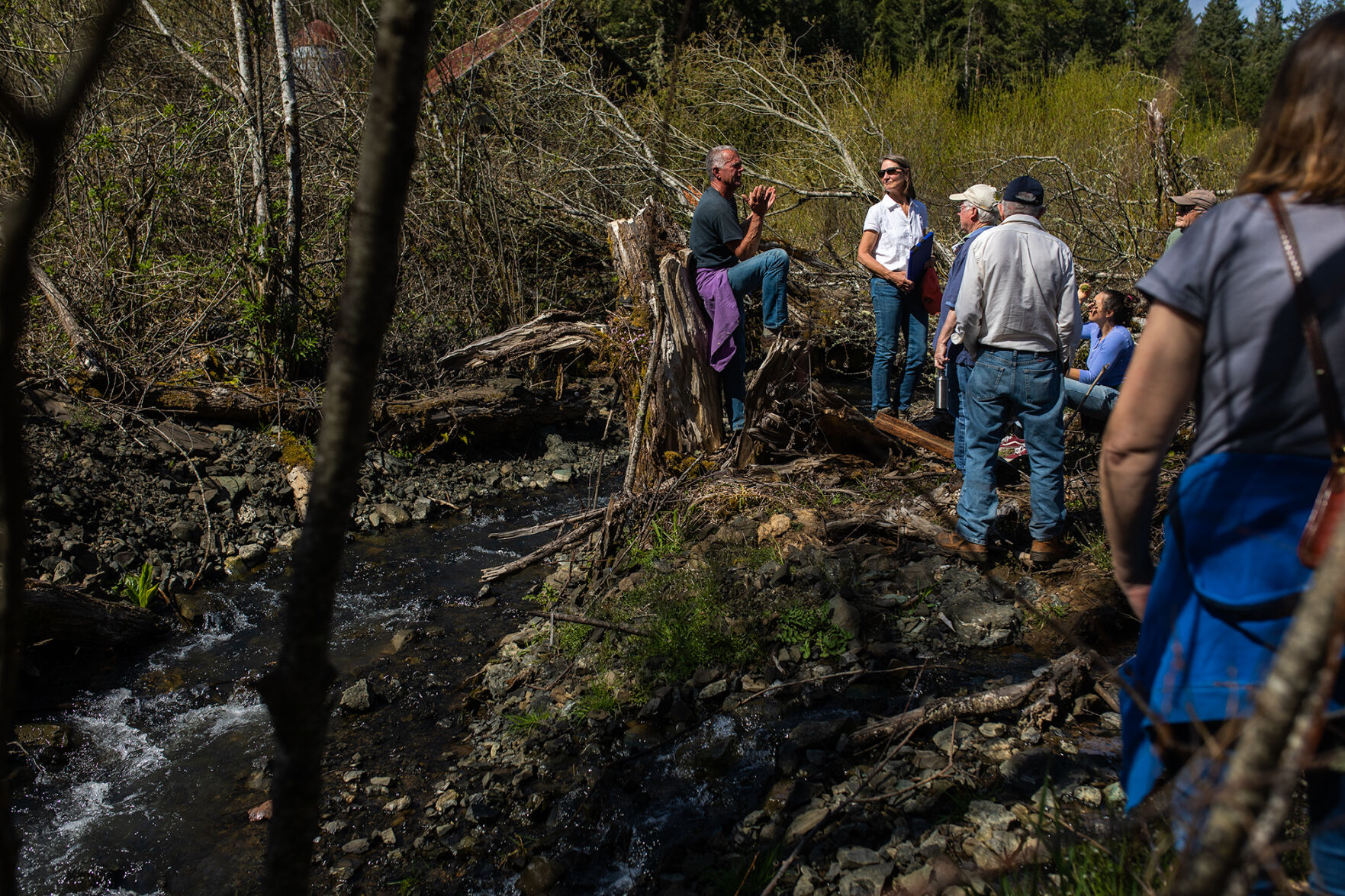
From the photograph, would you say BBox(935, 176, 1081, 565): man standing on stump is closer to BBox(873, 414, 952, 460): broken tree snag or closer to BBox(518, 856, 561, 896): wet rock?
BBox(873, 414, 952, 460): broken tree snag

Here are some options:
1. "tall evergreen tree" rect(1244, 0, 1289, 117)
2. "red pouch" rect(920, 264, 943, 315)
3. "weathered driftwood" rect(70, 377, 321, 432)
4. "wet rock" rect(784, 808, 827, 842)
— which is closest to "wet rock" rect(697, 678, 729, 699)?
"wet rock" rect(784, 808, 827, 842)

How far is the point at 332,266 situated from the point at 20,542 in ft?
26.7

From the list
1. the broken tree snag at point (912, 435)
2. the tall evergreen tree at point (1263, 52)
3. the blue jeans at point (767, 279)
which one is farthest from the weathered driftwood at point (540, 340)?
the tall evergreen tree at point (1263, 52)

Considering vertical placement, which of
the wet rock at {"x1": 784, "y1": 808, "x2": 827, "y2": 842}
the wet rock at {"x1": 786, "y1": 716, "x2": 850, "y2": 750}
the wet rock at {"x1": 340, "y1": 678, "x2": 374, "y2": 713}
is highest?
the wet rock at {"x1": 786, "y1": 716, "x2": 850, "y2": 750}

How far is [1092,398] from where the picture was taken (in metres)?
5.63

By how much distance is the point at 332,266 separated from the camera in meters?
8.47

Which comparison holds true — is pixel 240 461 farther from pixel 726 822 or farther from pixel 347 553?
pixel 726 822

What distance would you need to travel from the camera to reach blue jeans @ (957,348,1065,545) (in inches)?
162

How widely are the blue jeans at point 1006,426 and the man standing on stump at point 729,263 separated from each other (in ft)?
6.07

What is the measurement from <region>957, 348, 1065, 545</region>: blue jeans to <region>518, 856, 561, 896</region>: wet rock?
2740 millimetres

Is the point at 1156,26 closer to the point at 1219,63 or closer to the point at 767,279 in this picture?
the point at 1219,63

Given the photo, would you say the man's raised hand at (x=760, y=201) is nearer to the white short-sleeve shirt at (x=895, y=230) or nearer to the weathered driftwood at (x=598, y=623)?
the white short-sleeve shirt at (x=895, y=230)

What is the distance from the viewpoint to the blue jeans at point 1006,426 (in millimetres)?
4117

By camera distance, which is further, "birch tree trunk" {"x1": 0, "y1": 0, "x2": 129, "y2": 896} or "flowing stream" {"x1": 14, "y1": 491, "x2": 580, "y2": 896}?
"flowing stream" {"x1": 14, "y1": 491, "x2": 580, "y2": 896}
